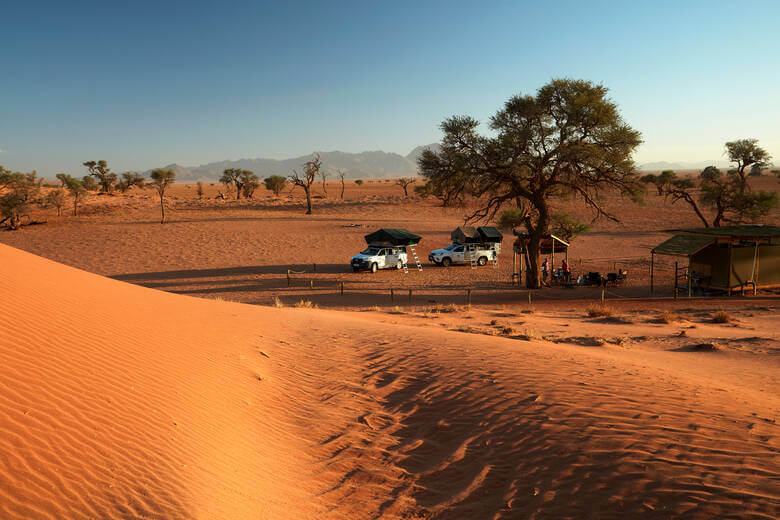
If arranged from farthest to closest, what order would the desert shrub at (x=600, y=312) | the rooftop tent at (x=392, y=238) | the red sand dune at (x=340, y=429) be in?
the rooftop tent at (x=392, y=238)
the desert shrub at (x=600, y=312)
the red sand dune at (x=340, y=429)

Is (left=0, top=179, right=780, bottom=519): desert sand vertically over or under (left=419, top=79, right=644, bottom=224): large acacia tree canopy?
under

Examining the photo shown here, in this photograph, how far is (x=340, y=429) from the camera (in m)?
6.77

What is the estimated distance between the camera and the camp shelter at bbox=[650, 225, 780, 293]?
19969 mm

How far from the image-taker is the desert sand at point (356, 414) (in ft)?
14.5

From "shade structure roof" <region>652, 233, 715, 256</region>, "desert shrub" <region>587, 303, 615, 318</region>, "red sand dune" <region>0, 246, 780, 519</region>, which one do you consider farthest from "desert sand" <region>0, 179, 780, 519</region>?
"shade structure roof" <region>652, 233, 715, 256</region>

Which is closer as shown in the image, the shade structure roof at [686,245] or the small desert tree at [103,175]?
the shade structure roof at [686,245]

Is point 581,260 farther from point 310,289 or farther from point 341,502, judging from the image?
point 341,502

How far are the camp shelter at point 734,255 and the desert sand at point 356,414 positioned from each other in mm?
7754

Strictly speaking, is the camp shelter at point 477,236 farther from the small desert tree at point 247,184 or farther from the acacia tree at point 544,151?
the small desert tree at point 247,184

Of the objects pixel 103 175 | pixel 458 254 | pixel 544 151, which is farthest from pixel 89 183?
pixel 544 151

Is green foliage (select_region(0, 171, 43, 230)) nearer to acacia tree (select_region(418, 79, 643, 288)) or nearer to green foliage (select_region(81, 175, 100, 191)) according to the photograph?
green foliage (select_region(81, 175, 100, 191))

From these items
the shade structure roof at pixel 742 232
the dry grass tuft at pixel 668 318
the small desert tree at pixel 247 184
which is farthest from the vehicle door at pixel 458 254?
the small desert tree at pixel 247 184

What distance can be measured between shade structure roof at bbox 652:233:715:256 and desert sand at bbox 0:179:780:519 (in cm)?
721

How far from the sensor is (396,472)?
18.6ft
